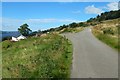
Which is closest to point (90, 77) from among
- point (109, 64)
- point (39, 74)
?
point (39, 74)

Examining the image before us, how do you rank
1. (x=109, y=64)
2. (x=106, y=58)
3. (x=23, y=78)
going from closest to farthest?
(x=23, y=78), (x=109, y=64), (x=106, y=58)

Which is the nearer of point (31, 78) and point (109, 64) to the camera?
point (31, 78)

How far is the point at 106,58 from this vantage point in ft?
73.3

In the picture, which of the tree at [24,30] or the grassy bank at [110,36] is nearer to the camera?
the grassy bank at [110,36]

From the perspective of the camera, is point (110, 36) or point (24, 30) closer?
point (110, 36)

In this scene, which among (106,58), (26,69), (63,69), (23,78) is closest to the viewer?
(23,78)

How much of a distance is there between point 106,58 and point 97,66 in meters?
3.35

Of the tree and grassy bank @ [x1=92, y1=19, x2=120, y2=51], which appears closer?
grassy bank @ [x1=92, y1=19, x2=120, y2=51]

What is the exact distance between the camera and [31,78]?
48.4 ft

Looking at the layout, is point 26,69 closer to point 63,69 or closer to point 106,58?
point 63,69

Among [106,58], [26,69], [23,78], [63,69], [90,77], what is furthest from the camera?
[106,58]

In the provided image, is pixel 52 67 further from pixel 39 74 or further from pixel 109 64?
pixel 109 64

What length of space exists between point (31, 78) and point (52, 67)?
2.89 metres

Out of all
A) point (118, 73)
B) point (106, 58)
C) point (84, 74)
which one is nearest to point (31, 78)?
point (84, 74)
